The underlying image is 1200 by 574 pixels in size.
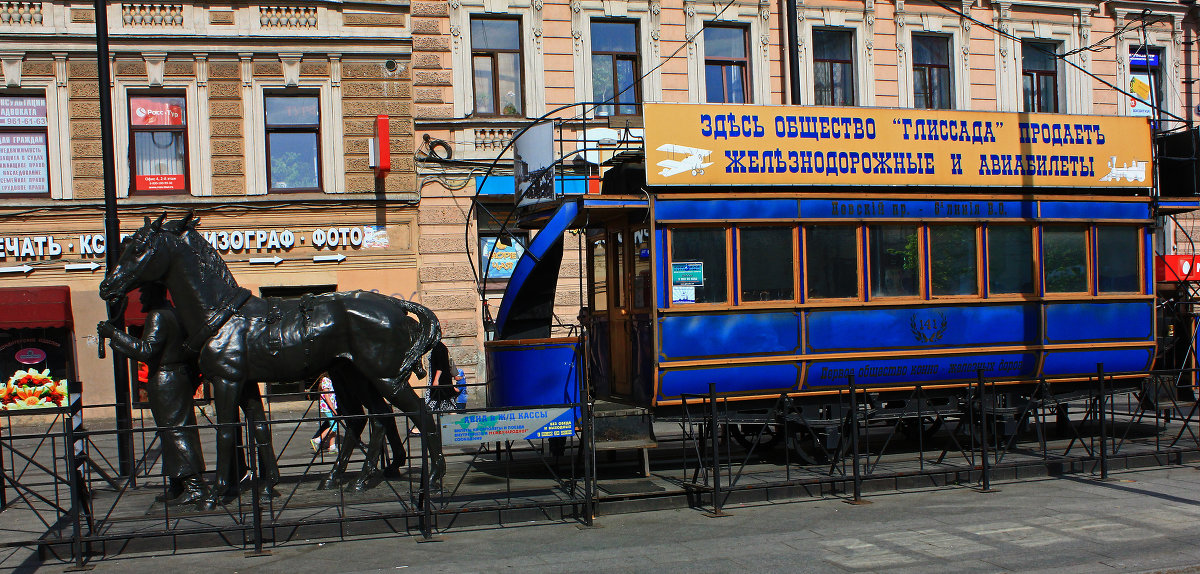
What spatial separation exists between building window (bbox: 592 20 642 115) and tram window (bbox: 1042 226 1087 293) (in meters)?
10.9

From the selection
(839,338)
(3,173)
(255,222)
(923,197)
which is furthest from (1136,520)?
(3,173)

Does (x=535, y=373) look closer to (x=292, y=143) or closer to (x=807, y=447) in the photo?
(x=807, y=447)

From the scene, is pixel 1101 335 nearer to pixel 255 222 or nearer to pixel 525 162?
pixel 525 162

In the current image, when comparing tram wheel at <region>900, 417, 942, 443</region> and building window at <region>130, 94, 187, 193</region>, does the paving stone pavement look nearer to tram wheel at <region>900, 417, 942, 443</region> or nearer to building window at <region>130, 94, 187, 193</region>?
tram wheel at <region>900, 417, 942, 443</region>

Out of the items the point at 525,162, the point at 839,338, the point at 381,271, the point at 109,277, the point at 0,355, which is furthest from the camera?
the point at 381,271

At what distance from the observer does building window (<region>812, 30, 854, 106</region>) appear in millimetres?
22328

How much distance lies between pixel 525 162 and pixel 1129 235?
25.3ft

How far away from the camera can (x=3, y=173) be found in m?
18.5

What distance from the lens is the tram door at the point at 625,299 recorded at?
10953mm

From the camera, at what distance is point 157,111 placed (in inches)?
750

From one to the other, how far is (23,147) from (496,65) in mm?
9293

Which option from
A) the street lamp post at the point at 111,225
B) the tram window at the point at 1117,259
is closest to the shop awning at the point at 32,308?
the street lamp post at the point at 111,225

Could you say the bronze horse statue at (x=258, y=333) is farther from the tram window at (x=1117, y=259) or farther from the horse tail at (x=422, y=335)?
the tram window at (x=1117, y=259)

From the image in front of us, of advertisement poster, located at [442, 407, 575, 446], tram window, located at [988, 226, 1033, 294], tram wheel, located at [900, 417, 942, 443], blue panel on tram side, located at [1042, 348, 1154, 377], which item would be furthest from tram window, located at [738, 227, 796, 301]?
blue panel on tram side, located at [1042, 348, 1154, 377]
